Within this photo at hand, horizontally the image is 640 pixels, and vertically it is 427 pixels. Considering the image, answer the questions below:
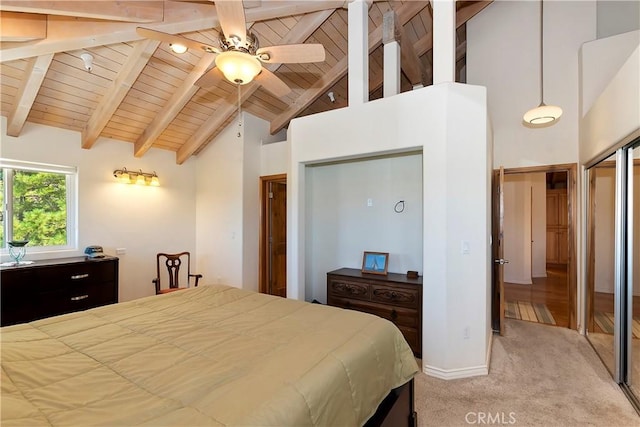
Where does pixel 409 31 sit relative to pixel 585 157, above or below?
above

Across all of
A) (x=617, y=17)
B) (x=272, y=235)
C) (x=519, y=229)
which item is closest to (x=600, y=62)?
(x=617, y=17)

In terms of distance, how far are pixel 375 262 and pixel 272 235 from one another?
6.83 feet

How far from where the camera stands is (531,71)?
386 cm

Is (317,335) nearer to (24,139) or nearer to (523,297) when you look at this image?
(24,139)

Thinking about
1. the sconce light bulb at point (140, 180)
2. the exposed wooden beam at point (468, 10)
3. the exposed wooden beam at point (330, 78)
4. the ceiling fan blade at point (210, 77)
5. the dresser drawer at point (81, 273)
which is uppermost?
the exposed wooden beam at point (468, 10)

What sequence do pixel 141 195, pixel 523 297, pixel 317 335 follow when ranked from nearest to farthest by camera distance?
pixel 317 335 < pixel 141 195 < pixel 523 297

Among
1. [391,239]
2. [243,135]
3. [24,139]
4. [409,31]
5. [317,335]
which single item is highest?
[409,31]

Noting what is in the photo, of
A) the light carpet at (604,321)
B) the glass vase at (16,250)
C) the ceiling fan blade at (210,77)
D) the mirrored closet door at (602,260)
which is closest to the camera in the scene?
the ceiling fan blade at (210,77)

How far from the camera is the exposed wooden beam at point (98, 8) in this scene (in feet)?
7.28

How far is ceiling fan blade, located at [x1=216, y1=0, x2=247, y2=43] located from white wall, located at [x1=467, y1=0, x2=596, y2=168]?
3.44m

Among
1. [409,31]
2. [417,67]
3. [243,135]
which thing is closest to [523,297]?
[417,67]

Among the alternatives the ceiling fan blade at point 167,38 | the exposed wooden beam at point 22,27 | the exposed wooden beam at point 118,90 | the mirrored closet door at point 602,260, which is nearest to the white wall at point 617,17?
the mirrored closet door at point 602,260

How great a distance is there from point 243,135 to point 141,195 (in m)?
1.79

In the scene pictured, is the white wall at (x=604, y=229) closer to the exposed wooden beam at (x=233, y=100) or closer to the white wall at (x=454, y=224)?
the white wall at (x=454, y=224)
